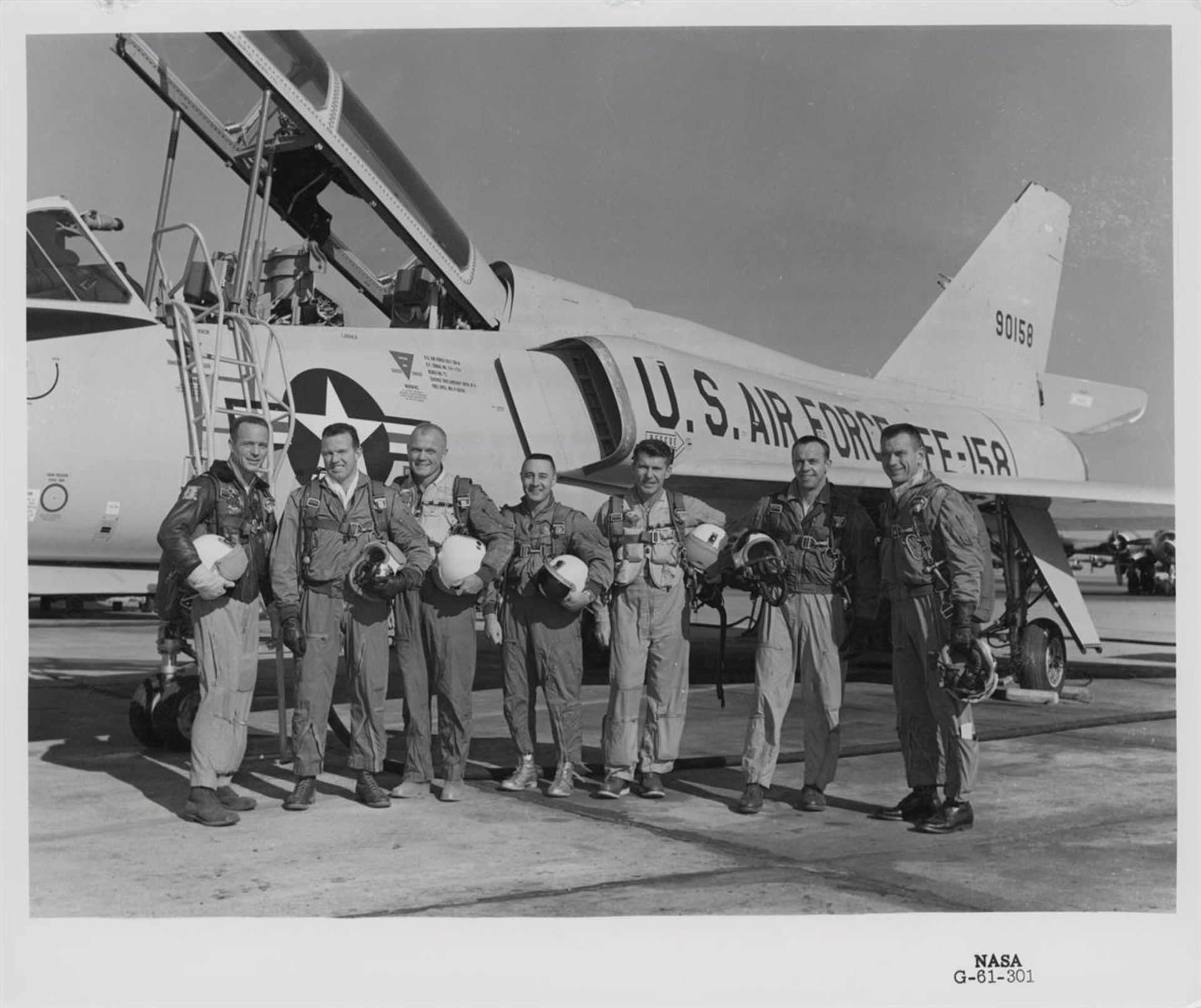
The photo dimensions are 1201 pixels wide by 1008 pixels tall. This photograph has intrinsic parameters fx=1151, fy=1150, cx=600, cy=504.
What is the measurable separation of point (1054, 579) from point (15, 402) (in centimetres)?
735

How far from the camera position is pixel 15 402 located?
451cm

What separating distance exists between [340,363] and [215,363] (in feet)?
3.92

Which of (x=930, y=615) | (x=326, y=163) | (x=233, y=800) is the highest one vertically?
(x=326, y=163)

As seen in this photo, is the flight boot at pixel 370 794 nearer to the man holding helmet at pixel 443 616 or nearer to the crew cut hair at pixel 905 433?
the man holding helmet at pixel 443 616

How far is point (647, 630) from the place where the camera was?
207 inches

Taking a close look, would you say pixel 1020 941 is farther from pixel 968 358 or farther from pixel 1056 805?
pixel 968 358

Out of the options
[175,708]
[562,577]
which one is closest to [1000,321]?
[562,577]

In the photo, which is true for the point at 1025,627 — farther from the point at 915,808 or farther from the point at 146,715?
the point at 146,715

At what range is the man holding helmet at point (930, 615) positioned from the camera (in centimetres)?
459

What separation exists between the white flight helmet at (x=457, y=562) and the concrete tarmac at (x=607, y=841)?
0.97 meters

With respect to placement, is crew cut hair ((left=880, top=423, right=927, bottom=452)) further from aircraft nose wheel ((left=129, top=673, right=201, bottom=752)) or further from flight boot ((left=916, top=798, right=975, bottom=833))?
aircraft nose wheel ((left=129, top=673, right=201, bottom=752))

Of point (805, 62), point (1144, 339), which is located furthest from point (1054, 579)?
point (805, 62)

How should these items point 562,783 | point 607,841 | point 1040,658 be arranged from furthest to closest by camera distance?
point 1040,658
point 562,783
point 607,841

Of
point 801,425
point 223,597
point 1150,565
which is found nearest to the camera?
point 223,597
